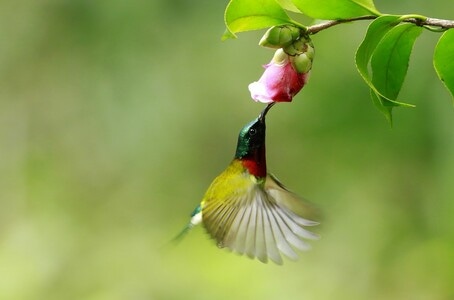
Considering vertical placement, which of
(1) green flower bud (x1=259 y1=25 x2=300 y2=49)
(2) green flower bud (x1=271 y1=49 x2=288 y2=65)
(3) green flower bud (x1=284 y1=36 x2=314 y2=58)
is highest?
(1) green flower bud (x1=259 y1=25 x2=300 y2=49)

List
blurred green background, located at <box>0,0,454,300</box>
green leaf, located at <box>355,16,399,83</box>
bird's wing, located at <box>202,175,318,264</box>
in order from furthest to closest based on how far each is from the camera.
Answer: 1. blurred green background, located at <box>0,0,454,300</box>
2. bird's wing, located at <box>202,175,318,264</box>
3. green leaf, located at <box>355,16,399,83</box>

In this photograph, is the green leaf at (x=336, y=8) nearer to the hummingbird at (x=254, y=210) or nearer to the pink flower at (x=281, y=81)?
the pink flower at (x=281, y=81)

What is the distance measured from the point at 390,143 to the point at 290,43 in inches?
124

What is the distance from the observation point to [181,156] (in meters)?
4.55

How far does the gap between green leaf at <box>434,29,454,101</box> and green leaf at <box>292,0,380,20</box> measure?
9 cm

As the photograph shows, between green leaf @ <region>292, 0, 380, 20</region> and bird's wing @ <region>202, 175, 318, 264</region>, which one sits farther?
bird's wing @ <region>202, 175, 318, 264</region>

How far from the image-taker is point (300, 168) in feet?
14.4

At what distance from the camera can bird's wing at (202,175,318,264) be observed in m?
1.49

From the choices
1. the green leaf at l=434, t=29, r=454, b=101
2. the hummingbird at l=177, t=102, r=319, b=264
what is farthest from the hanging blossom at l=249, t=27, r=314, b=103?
the hummingbird at l=177, t=102, r=319, b=264

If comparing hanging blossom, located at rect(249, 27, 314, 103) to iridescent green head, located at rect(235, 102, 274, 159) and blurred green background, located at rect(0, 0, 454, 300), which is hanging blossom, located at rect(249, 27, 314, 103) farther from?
blurred green background, located at rect(0, 0, 454, 300)

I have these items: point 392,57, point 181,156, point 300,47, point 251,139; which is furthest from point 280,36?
point 181,156

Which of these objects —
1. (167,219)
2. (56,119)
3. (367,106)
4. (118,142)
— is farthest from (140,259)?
(367,106)

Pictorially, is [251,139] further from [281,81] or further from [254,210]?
[281,81]

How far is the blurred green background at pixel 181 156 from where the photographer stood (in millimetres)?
3885
